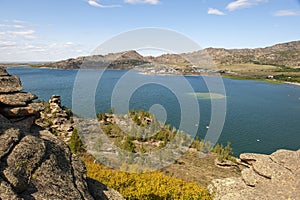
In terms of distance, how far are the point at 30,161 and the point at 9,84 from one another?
529 cm

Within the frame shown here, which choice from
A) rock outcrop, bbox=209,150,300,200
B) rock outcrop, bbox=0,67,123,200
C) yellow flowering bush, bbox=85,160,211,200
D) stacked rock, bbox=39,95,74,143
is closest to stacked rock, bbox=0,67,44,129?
rock outcrop, bbox=0,67,123,200

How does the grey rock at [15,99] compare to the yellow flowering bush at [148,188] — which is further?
the yellow flowering bush at [148,188]

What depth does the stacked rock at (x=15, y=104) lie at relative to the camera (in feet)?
40.2

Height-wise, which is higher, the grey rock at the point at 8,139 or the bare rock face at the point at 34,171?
the grey rock at the point at 8,139

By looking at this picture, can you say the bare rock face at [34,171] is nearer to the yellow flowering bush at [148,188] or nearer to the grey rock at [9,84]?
the grey rock at [9,84]

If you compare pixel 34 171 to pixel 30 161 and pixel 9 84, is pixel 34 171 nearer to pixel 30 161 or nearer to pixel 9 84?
pixel 30 161

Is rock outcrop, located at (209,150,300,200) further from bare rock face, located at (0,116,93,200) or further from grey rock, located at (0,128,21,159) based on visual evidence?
grey rock, located at (0,128,21,159)

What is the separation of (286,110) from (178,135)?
2883 inches

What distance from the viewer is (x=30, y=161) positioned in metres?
9.85

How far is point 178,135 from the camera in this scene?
52.5 meters

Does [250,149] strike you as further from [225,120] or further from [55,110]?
[55,110]

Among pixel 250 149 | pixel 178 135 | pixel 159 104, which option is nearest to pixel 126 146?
pixel 178 135

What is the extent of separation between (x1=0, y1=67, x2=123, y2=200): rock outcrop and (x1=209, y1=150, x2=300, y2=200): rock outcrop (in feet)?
32.5

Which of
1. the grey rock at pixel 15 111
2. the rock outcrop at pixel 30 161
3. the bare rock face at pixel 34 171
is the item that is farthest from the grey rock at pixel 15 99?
the bare rock face at pixel 34 171
